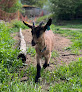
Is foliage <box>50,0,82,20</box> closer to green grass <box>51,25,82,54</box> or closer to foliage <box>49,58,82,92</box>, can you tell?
green grass <box>51,25,82,54</box>

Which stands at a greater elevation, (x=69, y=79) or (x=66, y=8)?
(x=66, y=8)

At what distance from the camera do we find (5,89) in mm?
2691

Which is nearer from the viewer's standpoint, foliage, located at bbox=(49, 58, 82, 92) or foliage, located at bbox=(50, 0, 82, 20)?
foliage, located at bbox=(49, 58, 82, 92)

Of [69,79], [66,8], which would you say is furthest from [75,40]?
[66,8]

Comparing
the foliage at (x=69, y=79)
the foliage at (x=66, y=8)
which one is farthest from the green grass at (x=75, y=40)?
the foliage at (x=66, y=8)

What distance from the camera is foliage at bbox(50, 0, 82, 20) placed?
17.5 metres

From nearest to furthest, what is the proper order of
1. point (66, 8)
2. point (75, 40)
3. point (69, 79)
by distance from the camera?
point (69, 79)
point (75, 40)
point (66, 8)

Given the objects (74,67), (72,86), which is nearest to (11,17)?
(74,67)

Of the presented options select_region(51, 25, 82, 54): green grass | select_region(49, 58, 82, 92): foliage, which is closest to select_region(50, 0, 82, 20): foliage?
select_region(51, 25, 82, 54): green grass

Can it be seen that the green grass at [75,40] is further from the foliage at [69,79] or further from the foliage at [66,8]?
the foliage at [66,8]

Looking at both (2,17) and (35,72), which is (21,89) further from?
(2,17)

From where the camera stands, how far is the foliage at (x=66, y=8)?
1752 cm

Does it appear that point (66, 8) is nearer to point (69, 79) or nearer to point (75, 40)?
point (75, 40)

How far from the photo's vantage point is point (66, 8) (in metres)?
18.1
